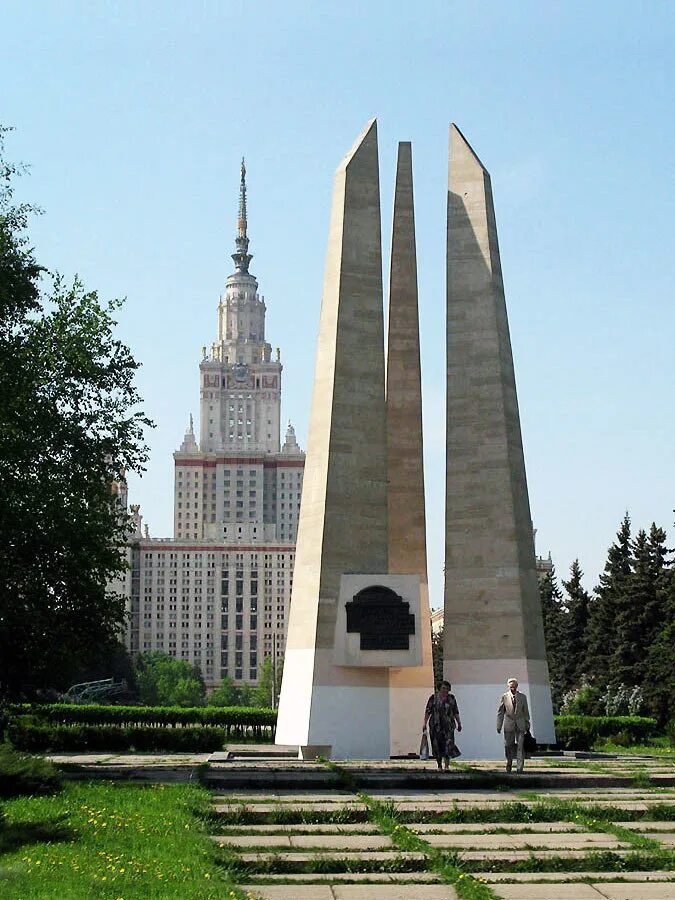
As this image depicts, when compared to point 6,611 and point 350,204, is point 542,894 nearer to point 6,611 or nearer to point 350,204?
point 6,611

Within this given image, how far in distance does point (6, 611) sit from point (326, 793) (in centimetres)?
565

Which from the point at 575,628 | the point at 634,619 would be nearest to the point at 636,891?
the point at 634,619

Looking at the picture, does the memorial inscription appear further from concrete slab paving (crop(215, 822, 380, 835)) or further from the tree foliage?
the tree foliage

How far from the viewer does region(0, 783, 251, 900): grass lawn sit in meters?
6.91

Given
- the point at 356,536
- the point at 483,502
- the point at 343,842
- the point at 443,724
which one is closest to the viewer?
the point at 343,842

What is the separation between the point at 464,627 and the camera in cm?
2308

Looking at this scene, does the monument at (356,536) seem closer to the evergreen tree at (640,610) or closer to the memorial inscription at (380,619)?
the memorial inscription at (380,619)

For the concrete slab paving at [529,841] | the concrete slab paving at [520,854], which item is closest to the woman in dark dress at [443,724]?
the concrete slab paving at [529,841]

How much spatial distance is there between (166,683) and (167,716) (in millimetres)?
88303

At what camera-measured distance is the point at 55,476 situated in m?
17.9

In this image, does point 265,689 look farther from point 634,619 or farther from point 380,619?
point 380,619

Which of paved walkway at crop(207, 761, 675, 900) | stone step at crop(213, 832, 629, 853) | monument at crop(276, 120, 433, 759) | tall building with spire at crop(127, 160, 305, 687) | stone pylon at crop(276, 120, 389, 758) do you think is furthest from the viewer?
tall building with spire at crop(127, 160, 305, 687)

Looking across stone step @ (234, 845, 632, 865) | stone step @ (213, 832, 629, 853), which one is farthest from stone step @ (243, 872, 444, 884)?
stone step @ (213, 832, 629, 853)

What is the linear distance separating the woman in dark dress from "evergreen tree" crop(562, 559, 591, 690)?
35535mm
